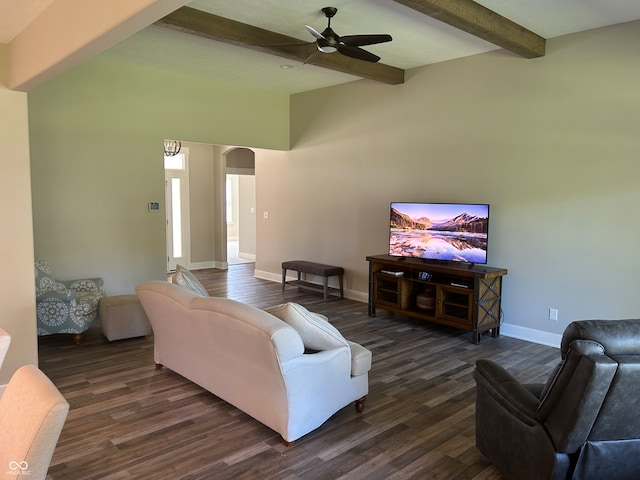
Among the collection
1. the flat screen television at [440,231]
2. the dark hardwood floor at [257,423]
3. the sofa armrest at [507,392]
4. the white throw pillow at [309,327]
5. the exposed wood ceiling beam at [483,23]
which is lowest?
the dark hardwood floor at [257,423]

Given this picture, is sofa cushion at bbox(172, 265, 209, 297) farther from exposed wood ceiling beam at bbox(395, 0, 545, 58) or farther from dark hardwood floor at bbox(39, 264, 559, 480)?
exposed wood ceiling beam at bbox(395, 0, 545, 58)

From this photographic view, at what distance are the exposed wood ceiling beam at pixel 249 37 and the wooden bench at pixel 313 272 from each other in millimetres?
2771

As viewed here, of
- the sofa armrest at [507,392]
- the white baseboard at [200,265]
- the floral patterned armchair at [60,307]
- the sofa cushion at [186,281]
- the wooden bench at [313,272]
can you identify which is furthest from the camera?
the white baseboard at [200,265]

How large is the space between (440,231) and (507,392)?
3.15 metres

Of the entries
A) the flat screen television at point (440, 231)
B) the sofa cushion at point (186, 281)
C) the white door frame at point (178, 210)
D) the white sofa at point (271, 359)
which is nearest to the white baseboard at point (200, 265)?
the white door frame at point (178, 210)

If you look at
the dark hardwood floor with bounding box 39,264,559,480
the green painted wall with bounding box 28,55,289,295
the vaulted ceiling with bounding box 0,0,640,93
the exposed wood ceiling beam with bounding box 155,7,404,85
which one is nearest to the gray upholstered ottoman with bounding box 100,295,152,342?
the dark hardwood floor with bounding box 39,264,559,480

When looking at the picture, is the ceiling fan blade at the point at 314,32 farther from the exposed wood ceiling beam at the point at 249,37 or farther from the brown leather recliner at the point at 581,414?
the brown leather recliner at the point at 581,414

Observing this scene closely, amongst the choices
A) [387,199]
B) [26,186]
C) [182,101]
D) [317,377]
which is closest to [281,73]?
[182,101]

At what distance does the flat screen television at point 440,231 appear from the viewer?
16.9 feet

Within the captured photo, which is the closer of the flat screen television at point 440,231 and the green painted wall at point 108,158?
the flat screen television at point 440,231

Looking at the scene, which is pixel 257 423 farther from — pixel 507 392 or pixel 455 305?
pixel 455 305

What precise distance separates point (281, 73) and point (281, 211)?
256cm

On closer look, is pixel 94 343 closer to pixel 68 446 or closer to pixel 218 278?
pixel 68 446

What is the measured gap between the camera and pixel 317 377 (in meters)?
2.94
